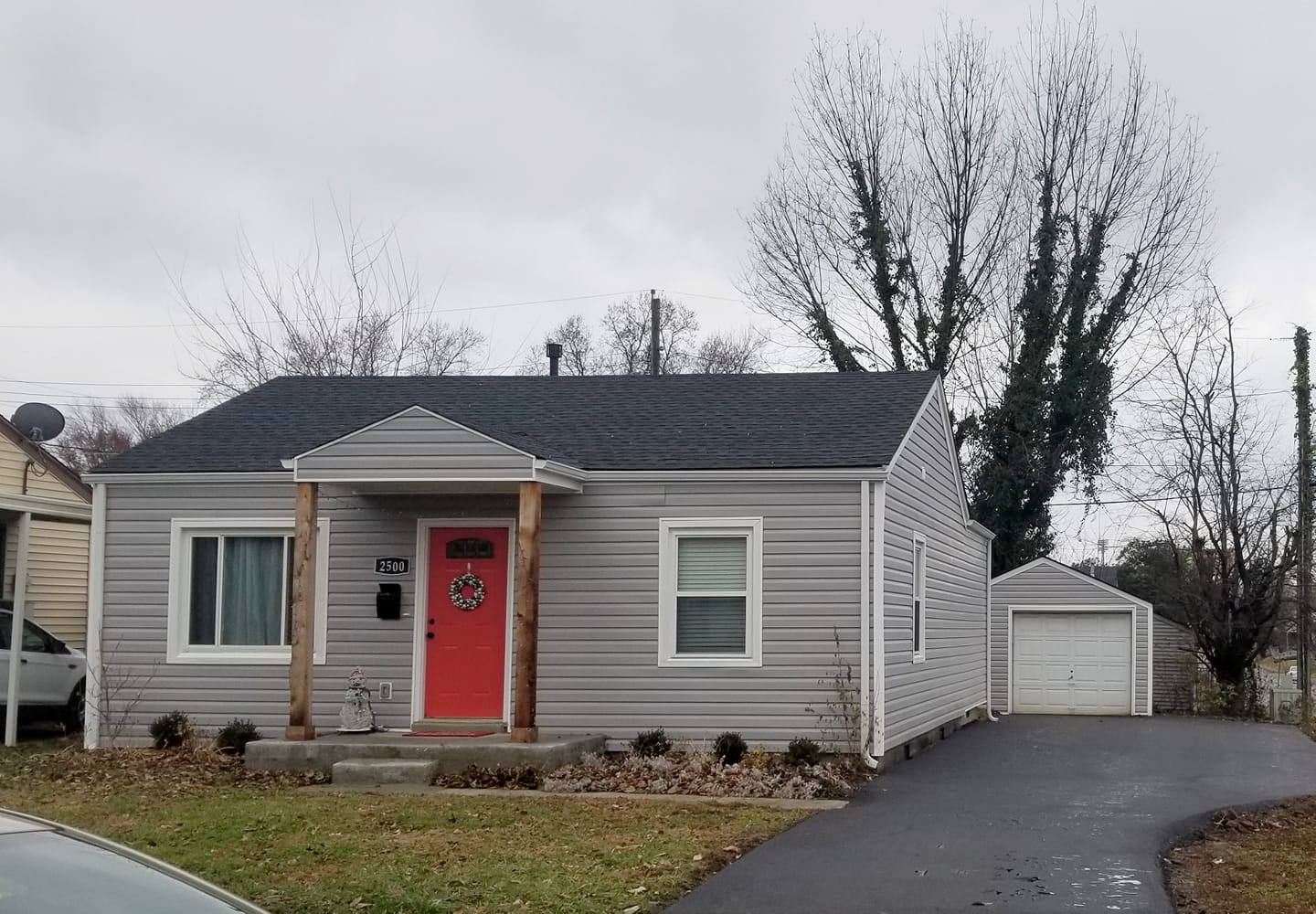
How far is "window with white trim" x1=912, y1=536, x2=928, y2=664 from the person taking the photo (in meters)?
17.0

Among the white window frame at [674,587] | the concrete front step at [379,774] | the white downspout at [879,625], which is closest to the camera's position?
the concrete front step at [379,774]

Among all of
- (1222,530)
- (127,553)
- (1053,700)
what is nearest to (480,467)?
(127,553)

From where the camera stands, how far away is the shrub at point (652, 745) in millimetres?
14297

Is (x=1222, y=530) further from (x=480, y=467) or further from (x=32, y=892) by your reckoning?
(x=32, y=892)

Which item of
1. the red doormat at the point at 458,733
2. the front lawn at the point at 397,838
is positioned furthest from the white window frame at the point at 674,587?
the front lawn at the point at 397,838

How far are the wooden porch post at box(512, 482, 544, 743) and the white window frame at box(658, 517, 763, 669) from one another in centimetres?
161

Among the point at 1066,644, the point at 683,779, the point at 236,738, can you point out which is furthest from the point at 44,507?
the point at 1066,644

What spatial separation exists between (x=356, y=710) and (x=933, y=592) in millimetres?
7575

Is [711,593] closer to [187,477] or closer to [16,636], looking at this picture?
[187,477]

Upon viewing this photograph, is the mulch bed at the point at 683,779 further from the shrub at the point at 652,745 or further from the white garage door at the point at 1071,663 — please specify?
the white garage door at the point at 1071,663

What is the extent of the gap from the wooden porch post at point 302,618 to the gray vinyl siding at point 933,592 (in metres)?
5.81

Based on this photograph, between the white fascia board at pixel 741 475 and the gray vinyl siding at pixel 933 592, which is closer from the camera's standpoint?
the white fascia board at pixel 741 475

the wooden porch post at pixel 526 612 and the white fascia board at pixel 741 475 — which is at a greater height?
the white fascia board at pixel 741 475

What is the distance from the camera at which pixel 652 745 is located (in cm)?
1436
